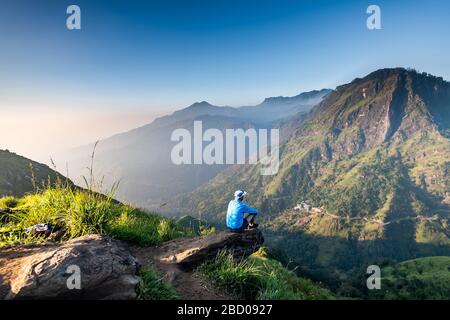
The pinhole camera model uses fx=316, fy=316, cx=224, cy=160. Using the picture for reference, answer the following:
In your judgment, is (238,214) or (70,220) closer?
(70,220)

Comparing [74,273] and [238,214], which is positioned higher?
[74,273]

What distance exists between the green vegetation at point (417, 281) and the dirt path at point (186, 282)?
290 ft

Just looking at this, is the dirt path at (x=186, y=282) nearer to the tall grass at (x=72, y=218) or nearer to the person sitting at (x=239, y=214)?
the tall grass at (x=72, y=218)

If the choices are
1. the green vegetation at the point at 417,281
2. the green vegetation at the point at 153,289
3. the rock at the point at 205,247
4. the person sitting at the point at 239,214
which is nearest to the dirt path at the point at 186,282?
the rock at the point at 205,247

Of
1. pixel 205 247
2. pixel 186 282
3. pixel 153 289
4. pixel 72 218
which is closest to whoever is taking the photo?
pixel 153 289

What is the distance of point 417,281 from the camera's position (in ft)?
349

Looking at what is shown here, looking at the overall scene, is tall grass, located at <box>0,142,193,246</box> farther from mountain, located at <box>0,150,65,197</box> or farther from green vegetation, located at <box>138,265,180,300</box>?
mountain, located at <box>0,150,65,197</box>

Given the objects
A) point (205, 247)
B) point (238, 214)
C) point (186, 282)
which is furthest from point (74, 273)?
point (238, 214)

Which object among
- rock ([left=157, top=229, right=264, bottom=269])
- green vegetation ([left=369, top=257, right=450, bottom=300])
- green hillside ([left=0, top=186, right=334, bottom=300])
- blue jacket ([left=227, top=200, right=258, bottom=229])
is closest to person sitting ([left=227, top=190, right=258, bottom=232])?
blue jacket ([left=227, top=200, right=258, bottom=229])

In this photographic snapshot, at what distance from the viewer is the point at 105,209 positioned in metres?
11.3

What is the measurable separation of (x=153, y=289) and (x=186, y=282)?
2.24 metres

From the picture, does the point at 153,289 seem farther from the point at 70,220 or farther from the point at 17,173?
the point at 17,173
